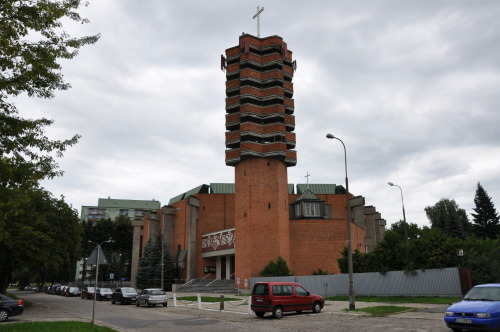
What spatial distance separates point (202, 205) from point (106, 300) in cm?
2386

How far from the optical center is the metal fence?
25047 mm

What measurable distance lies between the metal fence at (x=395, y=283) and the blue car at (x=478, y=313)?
13638mm

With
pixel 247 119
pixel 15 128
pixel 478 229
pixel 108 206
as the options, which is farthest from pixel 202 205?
pixel 108 206

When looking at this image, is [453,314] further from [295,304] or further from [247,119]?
[247,119]

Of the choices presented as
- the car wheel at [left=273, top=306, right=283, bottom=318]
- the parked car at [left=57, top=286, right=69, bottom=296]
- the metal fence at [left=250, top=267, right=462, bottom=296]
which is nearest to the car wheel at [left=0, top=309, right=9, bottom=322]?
the car wheel at [left=273, top=306, right=283, bottom=318]

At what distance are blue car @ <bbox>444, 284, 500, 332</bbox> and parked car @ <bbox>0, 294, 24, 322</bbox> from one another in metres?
20.2

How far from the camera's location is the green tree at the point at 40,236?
2970 centimetres

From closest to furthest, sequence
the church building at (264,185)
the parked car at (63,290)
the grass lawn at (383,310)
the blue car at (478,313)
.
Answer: the blue car at (478,313)
the grass lawn at (383,310)
the church building at (264,185)
the parked car at (63,290)

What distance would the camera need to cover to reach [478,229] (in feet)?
198

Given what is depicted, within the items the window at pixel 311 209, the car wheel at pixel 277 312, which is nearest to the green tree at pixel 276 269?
the window at pixel 311 209

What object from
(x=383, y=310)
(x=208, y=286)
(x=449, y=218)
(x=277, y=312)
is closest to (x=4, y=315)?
(x=277, y=312)

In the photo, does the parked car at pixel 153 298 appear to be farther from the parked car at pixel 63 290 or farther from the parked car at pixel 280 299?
the parked car at pixel 63 290

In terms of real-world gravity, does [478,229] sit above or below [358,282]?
above

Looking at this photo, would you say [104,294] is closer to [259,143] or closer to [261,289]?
[259,143]
